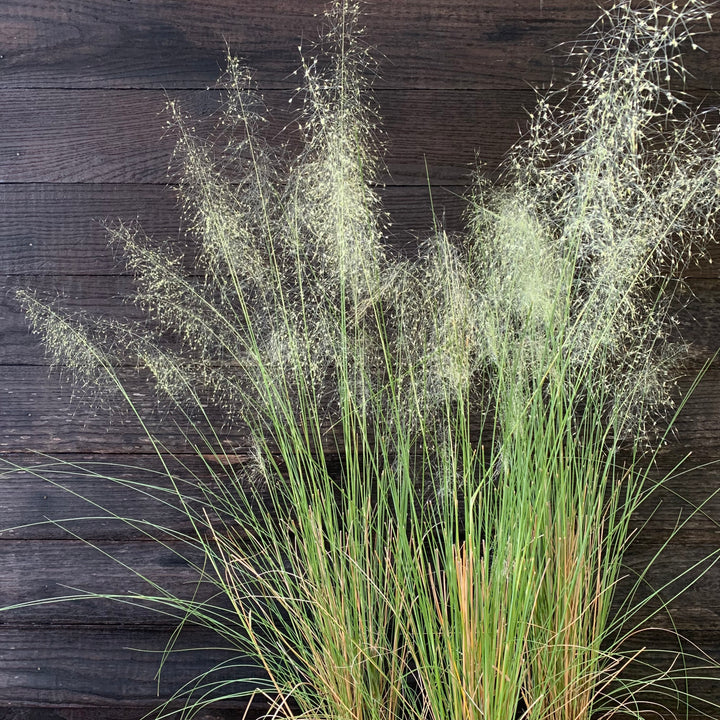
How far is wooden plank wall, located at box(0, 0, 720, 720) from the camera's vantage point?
1151 mm

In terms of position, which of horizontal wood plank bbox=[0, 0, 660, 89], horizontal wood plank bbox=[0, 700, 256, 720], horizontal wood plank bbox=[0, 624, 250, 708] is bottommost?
horizontal wood plank bbox=[0, 700, 256, 720]

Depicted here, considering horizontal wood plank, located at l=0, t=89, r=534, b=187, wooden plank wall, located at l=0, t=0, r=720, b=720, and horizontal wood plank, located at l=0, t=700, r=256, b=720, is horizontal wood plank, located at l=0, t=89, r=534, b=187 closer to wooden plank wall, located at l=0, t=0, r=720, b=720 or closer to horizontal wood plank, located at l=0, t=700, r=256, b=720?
wooden plank wall, located at l=0, t=0, r=720, b=720

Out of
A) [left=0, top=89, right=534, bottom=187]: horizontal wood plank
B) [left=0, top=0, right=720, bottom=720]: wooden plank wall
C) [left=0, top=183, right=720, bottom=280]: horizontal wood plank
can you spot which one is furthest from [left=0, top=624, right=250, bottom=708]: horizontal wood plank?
[left=0, top=89, right=534, bottom=187]: horizontal wood plank

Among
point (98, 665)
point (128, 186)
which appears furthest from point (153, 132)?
point (98, 665)

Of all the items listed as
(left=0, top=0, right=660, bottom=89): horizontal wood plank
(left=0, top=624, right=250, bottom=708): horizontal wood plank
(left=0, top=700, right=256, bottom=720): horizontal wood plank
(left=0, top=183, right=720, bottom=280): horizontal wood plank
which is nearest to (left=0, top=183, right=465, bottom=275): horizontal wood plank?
(left=0, top=183, right=720, bottom=280): horizontal wood plank

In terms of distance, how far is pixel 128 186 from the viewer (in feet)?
3.86

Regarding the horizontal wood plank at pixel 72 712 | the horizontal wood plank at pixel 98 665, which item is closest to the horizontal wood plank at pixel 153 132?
the horizontal wood plank at pixel 98 665

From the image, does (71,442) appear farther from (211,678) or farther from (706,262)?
(706,262)

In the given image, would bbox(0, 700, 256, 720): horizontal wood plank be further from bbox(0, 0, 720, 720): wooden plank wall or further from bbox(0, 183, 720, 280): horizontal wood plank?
bbox(0, 183, 720, 280): horizontal wood plank

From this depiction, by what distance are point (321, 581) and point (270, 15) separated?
36.8 inches

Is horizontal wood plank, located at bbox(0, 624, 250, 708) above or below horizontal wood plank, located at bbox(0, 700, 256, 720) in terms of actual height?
above

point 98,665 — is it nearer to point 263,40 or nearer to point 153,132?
point 153,132

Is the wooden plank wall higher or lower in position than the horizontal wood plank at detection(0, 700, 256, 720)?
higher

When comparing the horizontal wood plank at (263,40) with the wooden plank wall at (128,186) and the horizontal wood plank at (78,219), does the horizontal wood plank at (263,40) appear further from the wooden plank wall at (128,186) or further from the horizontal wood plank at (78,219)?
the horizontal wood plank at (78,219)
